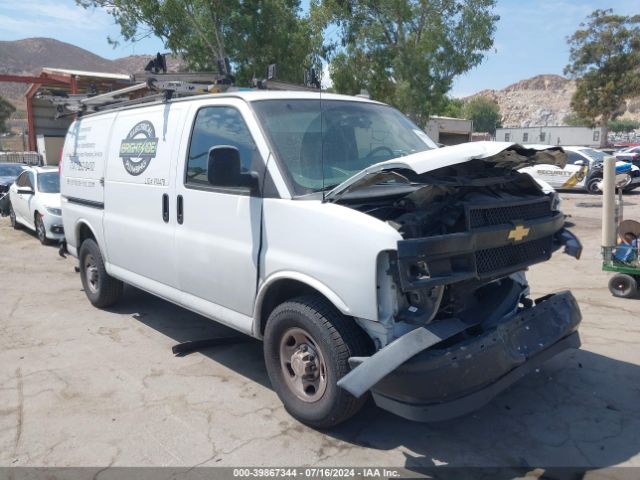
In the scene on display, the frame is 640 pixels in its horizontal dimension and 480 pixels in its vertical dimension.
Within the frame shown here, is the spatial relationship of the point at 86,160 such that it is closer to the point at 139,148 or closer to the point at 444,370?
the point at 139,148

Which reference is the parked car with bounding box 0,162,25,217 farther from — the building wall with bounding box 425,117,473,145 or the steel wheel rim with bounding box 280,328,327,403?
the building wall with bounding box 425,117,473,145

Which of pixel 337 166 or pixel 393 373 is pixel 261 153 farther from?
pixel 393 373

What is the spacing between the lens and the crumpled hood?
3209 mm

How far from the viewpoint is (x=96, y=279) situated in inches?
261

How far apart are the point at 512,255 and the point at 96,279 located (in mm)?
4788

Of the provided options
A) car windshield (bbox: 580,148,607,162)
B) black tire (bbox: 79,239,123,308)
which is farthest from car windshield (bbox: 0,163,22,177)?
car windshield (bbox: 580,148,607,162)

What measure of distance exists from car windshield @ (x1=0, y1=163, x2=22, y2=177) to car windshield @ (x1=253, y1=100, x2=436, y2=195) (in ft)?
52.8

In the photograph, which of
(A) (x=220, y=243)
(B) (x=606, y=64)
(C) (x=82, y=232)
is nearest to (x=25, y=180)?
(C) (x=82, y=232)

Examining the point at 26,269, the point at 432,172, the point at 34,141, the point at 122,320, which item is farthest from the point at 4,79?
the point at 432,172

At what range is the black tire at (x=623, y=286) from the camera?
22.1 feet

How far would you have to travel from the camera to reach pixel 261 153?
3996 millimetres

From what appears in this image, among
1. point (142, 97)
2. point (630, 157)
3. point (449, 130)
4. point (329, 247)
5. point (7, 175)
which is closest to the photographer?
point (329, 247)

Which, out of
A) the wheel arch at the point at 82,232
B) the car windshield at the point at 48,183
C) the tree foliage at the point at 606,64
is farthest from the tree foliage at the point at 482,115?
the wheel arch at the point at 82,232

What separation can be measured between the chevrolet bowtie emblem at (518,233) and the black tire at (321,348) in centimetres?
111
